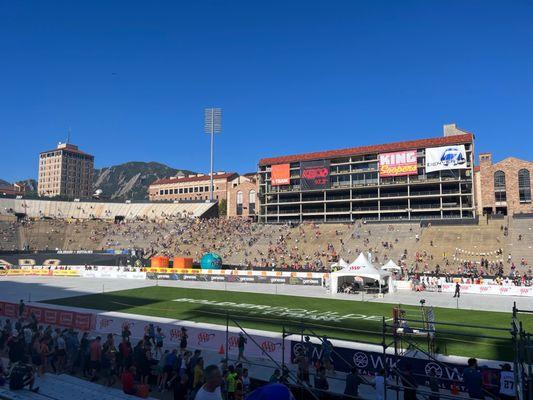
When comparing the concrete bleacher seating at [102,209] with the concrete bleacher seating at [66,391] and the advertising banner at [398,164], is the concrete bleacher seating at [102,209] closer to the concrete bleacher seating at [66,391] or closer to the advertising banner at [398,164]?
the advertising banner at [398,164]

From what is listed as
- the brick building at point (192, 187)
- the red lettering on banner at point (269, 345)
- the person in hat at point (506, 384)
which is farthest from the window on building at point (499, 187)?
the brick building at point (192, 187)

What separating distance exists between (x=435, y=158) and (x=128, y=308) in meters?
64.6

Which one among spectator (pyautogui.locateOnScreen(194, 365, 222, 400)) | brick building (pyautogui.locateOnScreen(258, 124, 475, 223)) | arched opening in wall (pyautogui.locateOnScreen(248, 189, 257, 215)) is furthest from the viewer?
arched opening in wall (pyautogui.locateOnScreen(248, 189, 257, 215))

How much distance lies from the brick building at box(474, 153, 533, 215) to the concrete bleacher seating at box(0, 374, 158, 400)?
7441cm

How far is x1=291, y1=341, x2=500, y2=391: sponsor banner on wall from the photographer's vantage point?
13.6 m

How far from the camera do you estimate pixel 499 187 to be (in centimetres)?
7550

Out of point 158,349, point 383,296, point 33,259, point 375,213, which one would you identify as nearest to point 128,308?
point 158,349

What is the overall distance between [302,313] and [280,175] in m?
68.2

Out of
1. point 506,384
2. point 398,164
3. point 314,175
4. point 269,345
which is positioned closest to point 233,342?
point 269,345

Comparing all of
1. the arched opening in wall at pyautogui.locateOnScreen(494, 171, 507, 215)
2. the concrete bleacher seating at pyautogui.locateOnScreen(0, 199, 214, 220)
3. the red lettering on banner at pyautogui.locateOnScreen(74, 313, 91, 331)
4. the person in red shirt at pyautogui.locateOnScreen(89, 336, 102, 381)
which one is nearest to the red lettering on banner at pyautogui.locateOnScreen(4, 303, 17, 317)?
the red lettering on banner at pyautogui.locateOnScreen(74, 313, 91, 331)

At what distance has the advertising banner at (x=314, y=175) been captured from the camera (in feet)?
298

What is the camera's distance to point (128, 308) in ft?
104

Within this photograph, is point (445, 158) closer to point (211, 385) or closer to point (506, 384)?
point (506, 384)

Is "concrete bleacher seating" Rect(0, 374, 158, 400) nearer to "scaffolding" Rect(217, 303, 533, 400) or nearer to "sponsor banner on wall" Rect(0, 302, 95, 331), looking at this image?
"scaffolding" Rect(217, 303, 533, 400)
